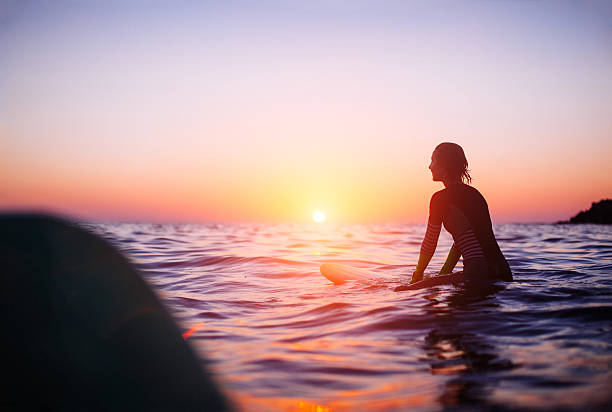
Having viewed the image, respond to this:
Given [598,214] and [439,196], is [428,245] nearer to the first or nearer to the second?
[439,196]

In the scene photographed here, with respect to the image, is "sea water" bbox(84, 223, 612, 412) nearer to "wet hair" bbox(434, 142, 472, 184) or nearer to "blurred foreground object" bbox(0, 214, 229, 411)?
"blurred foreground object" bbox(0, 214, 229, 411)

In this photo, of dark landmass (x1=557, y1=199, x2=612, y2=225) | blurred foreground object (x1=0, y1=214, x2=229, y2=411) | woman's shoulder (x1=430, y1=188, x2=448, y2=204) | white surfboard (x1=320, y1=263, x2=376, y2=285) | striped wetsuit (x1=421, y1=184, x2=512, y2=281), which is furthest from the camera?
dark landmass (x1=557, y1=199, x2=612, y2=225)

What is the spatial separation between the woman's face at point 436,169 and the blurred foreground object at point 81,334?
4222mm

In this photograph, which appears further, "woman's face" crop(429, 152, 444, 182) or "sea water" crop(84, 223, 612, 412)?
"woman's face" crop(429, 152, 444, 182)

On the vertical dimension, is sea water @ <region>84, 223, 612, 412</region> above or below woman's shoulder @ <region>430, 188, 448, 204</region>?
below

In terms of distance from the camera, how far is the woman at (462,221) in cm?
565

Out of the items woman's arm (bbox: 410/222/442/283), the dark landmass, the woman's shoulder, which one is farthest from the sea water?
the dark landmass

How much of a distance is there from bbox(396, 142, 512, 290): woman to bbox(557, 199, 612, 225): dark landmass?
2278 inches

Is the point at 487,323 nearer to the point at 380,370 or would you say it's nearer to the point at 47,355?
the point at 380,370

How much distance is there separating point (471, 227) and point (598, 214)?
62001 millimetres

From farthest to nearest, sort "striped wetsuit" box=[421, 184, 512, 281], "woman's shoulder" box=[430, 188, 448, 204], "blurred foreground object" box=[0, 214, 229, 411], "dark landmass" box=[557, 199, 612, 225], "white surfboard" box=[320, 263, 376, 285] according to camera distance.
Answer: "dark landmass" box=[557, 199, 612, 225] < "white surfboard" box=[320, 263, 376, 285] < "woman's shoulder" box=[430, 188, 448, 204] < "striped wetsuit" box=[421, 184, 512, 281] < "blurred foreground object" box=[0, 214, 229, 411]

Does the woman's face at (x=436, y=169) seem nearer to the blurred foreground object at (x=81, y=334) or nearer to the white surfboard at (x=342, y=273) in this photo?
the white surfboard at (x=342, y=273)

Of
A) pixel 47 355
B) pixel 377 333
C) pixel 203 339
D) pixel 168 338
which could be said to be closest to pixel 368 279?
pixel 377 333

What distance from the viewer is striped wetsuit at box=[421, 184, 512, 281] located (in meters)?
5.64
